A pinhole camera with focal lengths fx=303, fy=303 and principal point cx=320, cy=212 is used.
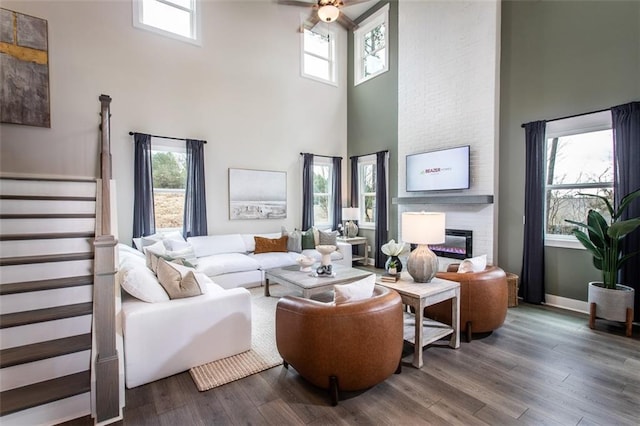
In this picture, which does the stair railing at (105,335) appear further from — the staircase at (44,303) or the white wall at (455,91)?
the white wall at (455,91)

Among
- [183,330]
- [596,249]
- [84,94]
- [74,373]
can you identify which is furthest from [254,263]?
[596,249]

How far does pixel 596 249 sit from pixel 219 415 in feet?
13.2

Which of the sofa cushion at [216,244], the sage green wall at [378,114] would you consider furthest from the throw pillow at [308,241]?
the sage green wall at [378,114]

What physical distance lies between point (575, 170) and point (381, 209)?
10.5 ft

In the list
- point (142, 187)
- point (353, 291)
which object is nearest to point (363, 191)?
point (142, 187)

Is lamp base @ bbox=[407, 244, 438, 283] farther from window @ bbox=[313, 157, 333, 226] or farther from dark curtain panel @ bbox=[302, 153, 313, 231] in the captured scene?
window @ bbox=[313, 157, 333, 226]

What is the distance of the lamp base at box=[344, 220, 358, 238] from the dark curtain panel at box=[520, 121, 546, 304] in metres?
3.26

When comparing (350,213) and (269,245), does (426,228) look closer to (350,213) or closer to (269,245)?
(269,245)

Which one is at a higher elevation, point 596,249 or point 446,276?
point 596,249

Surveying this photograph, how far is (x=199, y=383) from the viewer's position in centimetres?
229

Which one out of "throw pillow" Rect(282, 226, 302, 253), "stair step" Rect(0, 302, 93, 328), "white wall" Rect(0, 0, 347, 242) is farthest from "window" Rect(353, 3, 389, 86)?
"stair step" Rect(0, 302, 93, 328)

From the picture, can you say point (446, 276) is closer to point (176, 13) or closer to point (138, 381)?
point (138, 381)

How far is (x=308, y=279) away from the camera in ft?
11.8

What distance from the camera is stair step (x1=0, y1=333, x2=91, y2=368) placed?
6.54ft
